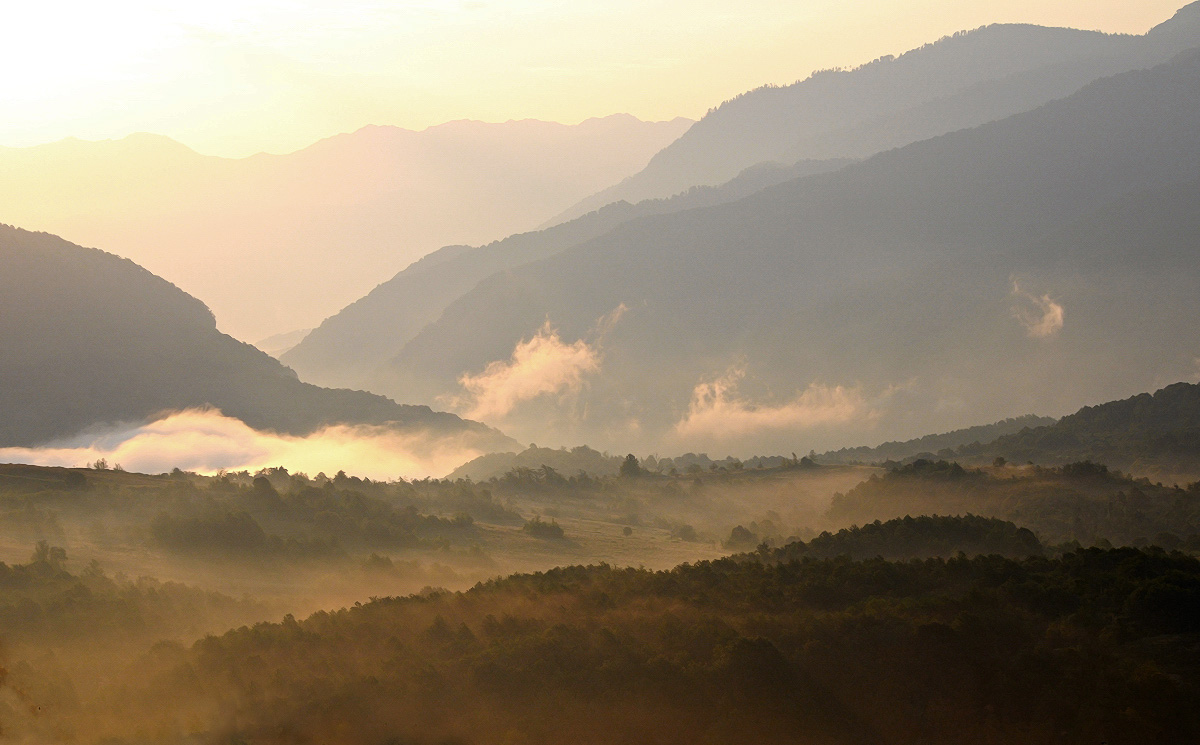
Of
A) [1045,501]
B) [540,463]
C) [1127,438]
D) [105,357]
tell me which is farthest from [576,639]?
[105,357]

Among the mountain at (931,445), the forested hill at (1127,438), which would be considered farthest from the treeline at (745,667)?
the mountain at (931,445)

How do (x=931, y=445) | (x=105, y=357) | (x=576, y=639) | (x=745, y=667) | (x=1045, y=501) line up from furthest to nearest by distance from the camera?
(x=105, y=357) → (x=931, y=445) → (x=1045, y=501) → (x=576, y=639) → (x=745, y=667)

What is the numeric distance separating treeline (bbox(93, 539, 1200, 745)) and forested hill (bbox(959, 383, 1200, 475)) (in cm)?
7040

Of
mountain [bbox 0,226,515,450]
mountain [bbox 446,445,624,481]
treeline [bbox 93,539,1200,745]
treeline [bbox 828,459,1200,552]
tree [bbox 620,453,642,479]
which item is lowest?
treeline [bbox 93,539,1200,745]

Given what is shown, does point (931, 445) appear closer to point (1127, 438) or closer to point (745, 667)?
point (1127, 438)

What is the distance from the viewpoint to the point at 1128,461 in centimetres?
11038

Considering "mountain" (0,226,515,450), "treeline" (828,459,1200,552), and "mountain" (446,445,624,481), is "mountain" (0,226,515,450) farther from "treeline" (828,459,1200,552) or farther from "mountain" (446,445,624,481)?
"treeline" (828,459,1200,552)

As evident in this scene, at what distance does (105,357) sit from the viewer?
17775 centimetres

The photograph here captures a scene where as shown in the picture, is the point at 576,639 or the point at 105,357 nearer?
the point at 576,639

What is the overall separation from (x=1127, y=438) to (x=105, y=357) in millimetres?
146460

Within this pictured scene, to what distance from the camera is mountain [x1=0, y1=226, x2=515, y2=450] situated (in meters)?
168

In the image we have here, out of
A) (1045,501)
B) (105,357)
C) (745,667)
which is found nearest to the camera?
(745,667)

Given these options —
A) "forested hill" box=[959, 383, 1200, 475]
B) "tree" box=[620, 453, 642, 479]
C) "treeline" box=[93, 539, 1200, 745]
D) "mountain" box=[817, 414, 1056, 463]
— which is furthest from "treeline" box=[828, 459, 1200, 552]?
"mountain" box=[817, 414, 1056, 463]

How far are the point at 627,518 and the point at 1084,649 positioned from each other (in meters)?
62.9
